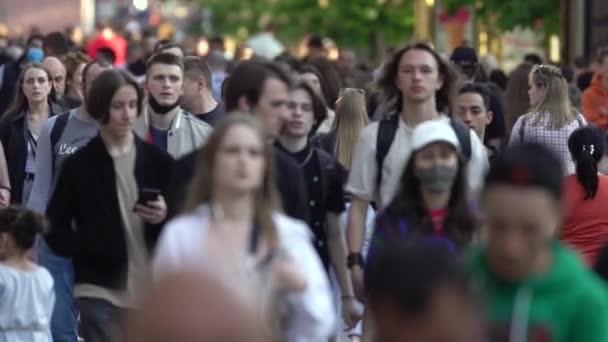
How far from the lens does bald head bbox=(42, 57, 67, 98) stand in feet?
48.5

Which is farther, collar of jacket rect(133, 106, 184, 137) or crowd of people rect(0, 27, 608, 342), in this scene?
collar of jacket rect(133, 106, 184, 137)

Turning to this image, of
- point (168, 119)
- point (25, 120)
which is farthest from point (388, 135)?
point (25, 120)

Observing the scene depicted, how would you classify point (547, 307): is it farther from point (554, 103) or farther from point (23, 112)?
point (23, 112)

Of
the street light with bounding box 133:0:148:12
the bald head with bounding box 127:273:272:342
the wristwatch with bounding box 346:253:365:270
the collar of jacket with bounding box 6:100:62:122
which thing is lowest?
the wristwatch with bounding box 346:253:365:270

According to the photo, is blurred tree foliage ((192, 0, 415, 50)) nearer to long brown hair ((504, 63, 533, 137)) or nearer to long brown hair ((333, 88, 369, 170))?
long brown hair ((504, 63, 533, 137))

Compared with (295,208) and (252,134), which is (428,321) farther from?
(295,208)

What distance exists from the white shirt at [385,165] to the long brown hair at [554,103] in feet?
15.0

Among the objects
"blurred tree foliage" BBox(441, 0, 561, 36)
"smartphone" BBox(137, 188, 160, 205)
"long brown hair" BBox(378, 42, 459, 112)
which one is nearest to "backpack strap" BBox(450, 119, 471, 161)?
"long brown hair" BBox(378, 42, 459, 112)

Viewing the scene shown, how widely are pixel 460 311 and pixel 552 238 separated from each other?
54.6 inches

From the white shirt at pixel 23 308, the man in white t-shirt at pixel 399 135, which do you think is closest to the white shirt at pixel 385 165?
the man in white t-shirt at pixel 399 135

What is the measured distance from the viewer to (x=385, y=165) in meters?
8.84

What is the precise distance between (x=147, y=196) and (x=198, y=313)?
5389mm

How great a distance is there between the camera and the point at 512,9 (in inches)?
1064

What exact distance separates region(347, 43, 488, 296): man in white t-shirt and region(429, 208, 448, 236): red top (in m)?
1.18
